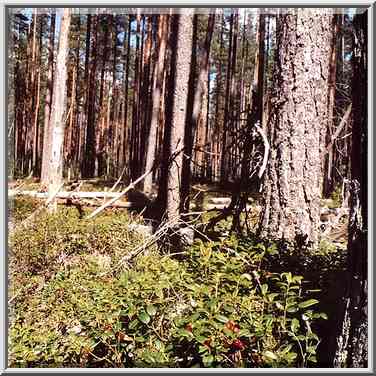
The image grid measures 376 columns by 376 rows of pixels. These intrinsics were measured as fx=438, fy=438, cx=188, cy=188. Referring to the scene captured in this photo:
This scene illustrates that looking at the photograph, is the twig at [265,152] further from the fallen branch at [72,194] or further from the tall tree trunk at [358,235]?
the fallen branch at [72,194]

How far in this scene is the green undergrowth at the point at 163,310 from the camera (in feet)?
7.09

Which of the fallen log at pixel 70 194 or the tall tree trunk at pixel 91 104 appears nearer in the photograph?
the fallen log at pixel 70 194

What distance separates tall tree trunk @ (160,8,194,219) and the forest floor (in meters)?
0.92

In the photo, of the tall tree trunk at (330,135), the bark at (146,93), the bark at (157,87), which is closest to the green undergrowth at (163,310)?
the tall tree trunk at (330,135)

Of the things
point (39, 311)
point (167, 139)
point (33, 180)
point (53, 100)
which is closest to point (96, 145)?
point (53, 100)

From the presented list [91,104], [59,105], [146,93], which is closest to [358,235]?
[59,105]

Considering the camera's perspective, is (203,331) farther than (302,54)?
No

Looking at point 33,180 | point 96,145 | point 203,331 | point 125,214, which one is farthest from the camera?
point 96,145

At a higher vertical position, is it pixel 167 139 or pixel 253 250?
pixel 167 139

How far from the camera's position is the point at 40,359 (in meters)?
2.42

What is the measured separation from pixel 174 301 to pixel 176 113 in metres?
2.33

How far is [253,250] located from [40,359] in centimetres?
137

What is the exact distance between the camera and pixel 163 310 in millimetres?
2359

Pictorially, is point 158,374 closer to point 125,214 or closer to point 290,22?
point 125,214
